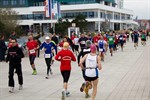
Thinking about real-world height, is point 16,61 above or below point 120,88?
above

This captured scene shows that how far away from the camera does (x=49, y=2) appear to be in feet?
126

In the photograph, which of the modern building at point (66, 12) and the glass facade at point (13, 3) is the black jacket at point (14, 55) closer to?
the modern building at point (66, 12)

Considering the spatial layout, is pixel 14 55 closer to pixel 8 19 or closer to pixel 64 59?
pixel 64 59

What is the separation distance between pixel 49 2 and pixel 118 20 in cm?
7926

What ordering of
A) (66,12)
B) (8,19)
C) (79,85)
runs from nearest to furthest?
(79,85) < (8,19) < (66,12)

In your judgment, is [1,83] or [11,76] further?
[1,83]

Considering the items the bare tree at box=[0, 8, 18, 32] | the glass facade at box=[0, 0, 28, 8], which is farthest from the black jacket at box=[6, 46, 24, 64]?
the glass facade at box=[0, 0, 28, 8]

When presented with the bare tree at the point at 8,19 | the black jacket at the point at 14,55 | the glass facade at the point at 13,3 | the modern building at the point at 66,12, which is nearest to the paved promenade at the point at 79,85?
the black jacket at the point at 14,55

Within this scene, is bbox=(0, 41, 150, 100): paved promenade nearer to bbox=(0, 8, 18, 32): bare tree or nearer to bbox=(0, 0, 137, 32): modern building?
bbox=(0, 8, 18, 32): bare tree

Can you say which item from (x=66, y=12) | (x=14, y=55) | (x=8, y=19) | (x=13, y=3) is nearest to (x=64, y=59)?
(x=14, y=55)

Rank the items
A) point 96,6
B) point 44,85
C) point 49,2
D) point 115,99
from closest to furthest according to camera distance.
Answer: point 115,99
point 44,85
point 49,2
point 96,6

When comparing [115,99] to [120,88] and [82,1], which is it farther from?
[82,1]

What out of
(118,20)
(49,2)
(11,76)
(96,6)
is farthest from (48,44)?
(118,20)

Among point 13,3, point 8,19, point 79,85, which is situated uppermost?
point 13,3
